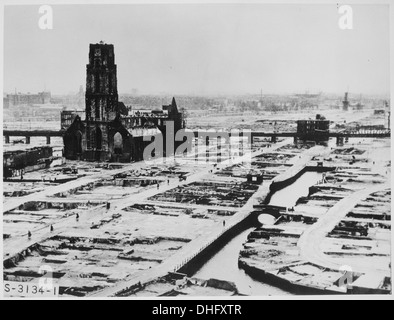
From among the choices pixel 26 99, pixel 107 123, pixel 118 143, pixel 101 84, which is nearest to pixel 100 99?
pixel 101 84

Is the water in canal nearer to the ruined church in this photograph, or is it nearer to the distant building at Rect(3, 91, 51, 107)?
the ruined church

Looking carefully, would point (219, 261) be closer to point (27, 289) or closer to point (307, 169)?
point (307, 169)

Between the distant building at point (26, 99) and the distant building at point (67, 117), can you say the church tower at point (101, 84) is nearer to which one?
the distant building at point (67, 117)

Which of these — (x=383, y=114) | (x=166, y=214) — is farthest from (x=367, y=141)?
(x=166, y=214)

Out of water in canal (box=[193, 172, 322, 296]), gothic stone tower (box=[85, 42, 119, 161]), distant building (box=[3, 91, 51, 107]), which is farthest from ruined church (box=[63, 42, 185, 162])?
water in canal (box=[193, 172, 322, 296])

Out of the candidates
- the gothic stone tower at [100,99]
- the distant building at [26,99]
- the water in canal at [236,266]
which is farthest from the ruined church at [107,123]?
the water in canal at [236,266]

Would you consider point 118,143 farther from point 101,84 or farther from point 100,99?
point 101,84

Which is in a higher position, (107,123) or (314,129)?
(107,123)
